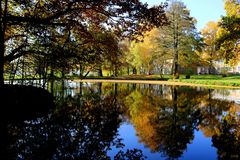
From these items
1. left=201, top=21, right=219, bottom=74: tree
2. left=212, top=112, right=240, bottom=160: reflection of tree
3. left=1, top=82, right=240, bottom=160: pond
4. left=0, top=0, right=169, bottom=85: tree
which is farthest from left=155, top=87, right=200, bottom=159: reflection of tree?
left=201, top=21, right=219, bottom=74: tree

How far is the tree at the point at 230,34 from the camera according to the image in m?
22.6

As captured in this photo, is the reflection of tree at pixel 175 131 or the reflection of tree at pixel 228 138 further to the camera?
the reflection of tree at pixel 175 131

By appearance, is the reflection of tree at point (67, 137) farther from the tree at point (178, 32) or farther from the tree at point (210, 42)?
the tree at point (210, 42)

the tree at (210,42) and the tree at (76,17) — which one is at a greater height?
the tree at (210,42)

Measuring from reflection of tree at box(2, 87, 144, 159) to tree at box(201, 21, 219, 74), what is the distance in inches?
1978

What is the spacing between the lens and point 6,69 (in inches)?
510

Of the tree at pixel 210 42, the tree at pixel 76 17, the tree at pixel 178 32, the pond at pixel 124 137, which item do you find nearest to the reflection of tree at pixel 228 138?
the pond at pixel 124 137

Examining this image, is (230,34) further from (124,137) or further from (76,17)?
(124,137)

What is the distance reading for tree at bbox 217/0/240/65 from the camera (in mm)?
22603

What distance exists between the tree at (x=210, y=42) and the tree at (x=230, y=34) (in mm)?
30129

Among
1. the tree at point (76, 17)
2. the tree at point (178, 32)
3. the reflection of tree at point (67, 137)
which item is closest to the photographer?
the reflection of tree at point (67, 137)

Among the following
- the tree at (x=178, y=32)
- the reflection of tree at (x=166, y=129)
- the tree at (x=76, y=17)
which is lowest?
the reflection of tree at (x=166, y=129)

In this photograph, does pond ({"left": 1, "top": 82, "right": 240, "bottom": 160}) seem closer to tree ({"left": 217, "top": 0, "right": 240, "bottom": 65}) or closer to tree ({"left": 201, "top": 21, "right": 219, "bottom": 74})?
tree ({"left": 217, "top": 0, "right": 240, "bottom": 65})

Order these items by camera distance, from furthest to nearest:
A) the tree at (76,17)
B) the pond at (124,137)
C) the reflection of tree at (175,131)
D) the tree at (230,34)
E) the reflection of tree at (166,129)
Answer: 1. the tree at (230,34)
2. the tree at (76,17)
3. the reflection of tree at (166,129)
4. the reflection of tree at (175,131)
5. the pond at (124,137)
